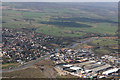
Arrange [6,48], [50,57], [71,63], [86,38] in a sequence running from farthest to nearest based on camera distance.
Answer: [86,38]
[6,48]
[50,57]
[71,63]

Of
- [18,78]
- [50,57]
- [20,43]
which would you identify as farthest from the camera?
[20,43]

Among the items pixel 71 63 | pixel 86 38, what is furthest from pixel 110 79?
pixel 86 38

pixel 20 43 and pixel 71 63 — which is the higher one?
pixel 20 43

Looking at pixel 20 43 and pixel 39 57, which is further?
pixel 20 43

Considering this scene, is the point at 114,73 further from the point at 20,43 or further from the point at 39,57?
the point at 20,43

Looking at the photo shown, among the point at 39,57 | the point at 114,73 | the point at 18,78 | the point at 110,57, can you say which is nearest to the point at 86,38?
the point at 110,57

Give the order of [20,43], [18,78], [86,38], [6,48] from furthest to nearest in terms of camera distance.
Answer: [86,38] < [20,43] < [6,48] < [18,78]

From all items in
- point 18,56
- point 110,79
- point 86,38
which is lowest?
point 110,79

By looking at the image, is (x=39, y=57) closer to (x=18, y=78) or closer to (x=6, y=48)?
(x=6, y=48)

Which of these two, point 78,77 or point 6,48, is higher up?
point 6,48

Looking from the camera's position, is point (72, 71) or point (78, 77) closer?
point (78, 77)
